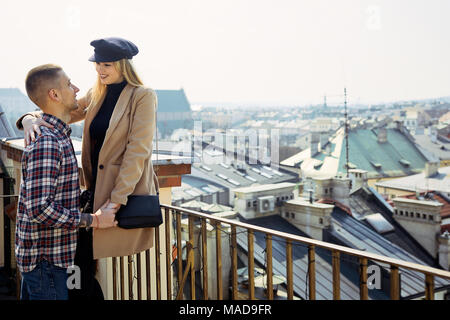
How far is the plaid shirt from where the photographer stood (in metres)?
1.46

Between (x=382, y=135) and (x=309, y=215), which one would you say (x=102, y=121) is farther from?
(x=382, y=135)

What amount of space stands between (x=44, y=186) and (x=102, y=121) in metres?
0.33

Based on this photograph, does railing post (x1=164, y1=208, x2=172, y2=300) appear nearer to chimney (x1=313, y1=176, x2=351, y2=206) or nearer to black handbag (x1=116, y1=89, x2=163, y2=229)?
black handbag (x1=116, y1=89, x2=163, y2=229)

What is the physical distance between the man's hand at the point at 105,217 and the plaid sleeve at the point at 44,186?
8 cm

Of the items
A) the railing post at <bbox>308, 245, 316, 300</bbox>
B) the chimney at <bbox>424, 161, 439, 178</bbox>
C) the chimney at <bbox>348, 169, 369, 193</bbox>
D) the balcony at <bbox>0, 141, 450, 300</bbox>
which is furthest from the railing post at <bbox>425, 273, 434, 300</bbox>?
the chimney at <bbox>424, 161, 439, 178</bbox>

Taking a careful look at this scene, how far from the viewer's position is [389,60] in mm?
77188

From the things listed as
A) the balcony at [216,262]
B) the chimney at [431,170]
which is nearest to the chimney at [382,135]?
the chimney at [431,170]

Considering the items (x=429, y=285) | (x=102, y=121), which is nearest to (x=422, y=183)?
(x=102, y=121)

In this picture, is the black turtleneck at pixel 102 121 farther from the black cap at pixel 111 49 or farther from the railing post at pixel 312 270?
the railing post at pixel 312 270

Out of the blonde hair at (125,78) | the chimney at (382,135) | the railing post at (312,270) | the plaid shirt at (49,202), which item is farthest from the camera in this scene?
the chimney at (382,135)

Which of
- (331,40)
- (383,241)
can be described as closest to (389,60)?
(331,40)

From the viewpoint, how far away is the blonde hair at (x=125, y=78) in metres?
1.67

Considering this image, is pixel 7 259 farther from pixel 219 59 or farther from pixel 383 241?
pixel 219 59

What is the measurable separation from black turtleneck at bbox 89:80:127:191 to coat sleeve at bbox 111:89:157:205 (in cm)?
12
